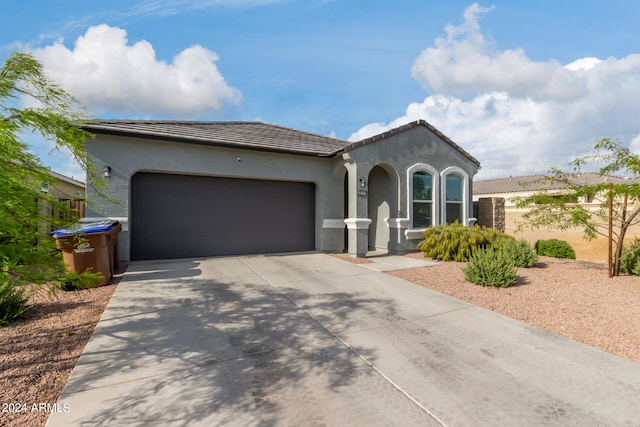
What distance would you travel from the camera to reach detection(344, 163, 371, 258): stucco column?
1003 cm

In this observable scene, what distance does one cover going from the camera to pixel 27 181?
2.70 meters

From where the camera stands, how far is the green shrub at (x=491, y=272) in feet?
20.9

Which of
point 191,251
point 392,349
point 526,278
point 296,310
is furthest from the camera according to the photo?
point 191,251

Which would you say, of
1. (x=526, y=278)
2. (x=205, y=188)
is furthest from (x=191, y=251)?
(x=526, y=278)

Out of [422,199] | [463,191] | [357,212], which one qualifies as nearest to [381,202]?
[422,199]

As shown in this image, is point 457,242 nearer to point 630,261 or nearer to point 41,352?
point 630,261

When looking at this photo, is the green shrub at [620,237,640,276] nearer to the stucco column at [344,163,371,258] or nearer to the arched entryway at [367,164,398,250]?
the arched entryway at [367,164,398,250]

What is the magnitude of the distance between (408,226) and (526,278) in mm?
4339

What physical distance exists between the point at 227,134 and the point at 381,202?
20.2 feet

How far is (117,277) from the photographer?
705cm

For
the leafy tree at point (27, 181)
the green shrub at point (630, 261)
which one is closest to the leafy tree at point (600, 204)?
the green shrub at point (630, 261)

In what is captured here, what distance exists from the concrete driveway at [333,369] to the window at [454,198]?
746 cm

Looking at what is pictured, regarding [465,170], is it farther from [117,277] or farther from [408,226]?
[117,277]

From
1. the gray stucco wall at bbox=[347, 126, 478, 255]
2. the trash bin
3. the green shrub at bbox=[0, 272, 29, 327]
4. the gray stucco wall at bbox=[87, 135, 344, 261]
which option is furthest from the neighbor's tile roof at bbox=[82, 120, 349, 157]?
the green shrub at bbox=[0, 272, 29, 327]
